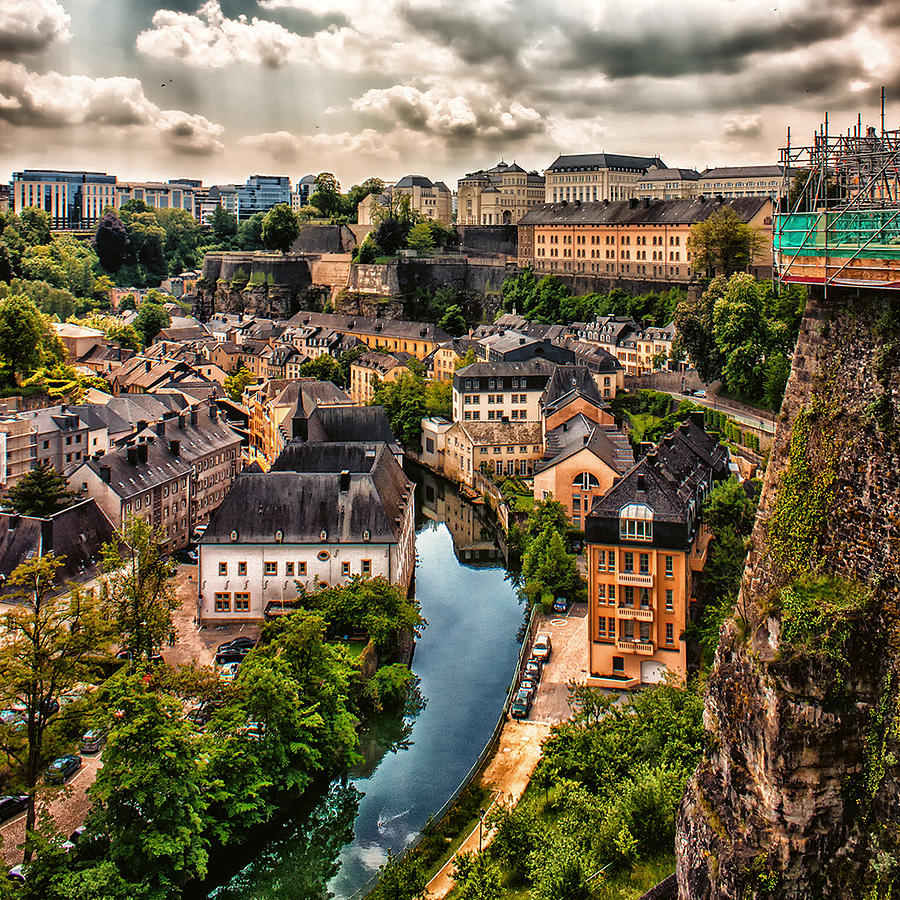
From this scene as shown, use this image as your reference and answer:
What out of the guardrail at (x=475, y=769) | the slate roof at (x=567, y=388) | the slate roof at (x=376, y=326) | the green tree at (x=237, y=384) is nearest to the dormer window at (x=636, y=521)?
the guardrail at (x=475, y=769)

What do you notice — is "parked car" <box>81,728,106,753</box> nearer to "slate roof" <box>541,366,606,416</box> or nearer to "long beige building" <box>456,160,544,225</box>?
"slate roof" <box>541,366,606,416</box>

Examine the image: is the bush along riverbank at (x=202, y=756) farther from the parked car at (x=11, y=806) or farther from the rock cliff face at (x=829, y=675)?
the rock cliff face at (x=829, y=675)

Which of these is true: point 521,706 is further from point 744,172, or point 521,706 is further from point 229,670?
point 744,172

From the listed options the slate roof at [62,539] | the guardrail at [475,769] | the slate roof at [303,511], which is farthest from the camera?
the slate roof at [303,511]

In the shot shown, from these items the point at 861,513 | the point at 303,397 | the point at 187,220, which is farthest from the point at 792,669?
the point at 187,220

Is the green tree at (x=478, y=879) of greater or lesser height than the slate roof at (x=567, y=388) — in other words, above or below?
below

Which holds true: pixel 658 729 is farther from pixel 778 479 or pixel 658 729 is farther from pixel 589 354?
pixel 589 354
